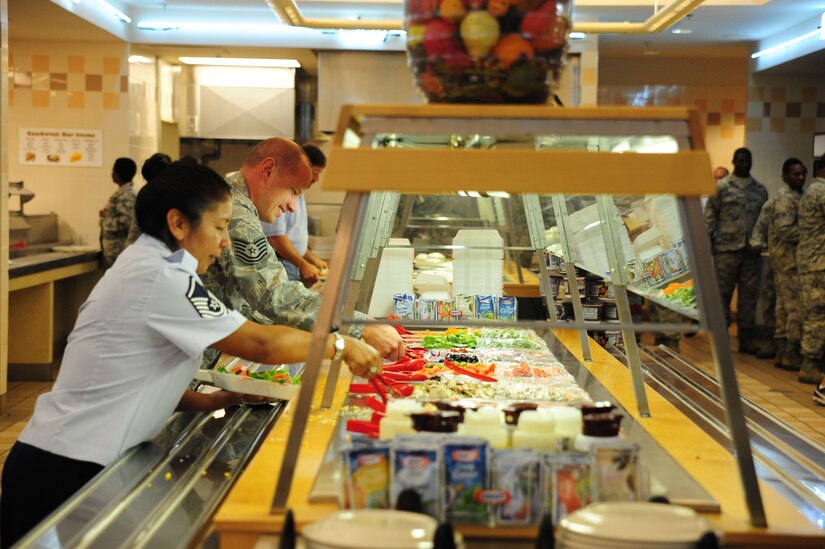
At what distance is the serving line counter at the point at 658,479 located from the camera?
1627mm

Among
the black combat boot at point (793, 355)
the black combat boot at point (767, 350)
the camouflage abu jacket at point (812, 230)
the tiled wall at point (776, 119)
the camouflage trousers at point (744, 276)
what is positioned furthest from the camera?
the tiled wall at point (776, 119)

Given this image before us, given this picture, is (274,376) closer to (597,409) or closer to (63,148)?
(597,409)

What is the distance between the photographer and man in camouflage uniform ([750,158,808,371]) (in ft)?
28.9

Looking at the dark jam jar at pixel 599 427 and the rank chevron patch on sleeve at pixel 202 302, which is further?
the rank chevron patch on sleeve at pixel 202 302

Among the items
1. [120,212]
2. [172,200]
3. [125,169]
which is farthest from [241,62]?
[172,200]

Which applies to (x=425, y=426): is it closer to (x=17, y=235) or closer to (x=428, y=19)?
(x=428, y=19)

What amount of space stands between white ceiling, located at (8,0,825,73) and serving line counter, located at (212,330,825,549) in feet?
20.2

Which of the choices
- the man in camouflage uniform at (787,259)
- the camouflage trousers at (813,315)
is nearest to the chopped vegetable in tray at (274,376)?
the camouflage trousers at (813,315)

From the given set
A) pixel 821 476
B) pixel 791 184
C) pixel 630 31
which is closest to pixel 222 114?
pixel 791 184

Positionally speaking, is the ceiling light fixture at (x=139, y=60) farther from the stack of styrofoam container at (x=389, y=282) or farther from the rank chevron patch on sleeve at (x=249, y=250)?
the rank chevron patch on sleeve at (x=249, y=250)

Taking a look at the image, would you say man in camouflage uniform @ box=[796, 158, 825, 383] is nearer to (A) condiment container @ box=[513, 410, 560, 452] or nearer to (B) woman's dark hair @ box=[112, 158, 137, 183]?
(B) woman's dark hair @ box=[112, 158, 137, 183]

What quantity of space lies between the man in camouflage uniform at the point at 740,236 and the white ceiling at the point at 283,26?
4.42 feet

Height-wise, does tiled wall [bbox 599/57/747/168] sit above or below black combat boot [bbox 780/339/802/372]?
above

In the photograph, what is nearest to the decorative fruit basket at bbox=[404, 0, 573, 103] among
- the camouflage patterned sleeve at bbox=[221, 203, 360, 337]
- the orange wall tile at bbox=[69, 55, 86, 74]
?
the camouflage patterned sleeve at bbox=[221, 203, 360, 337]
